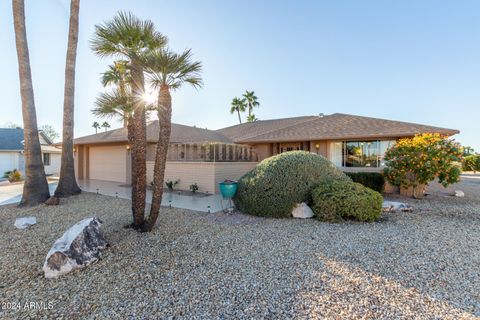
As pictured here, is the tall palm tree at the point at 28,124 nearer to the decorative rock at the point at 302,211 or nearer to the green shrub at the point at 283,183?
the green shrub at the point at 283,183

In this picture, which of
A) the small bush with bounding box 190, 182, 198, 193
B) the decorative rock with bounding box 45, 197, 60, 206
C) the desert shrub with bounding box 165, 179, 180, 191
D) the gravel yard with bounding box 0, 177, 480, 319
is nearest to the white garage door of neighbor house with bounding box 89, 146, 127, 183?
the desert shrub with bounding box 165, 179, 180, 191

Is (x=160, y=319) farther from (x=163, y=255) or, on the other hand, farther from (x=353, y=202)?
(x=353, y=202)

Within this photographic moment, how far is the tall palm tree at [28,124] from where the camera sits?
8039 millimetres

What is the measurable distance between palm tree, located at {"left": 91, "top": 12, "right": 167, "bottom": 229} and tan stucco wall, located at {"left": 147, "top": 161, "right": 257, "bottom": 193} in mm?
5881

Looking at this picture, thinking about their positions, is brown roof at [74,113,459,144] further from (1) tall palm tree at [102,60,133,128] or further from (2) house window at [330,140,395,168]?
(1) tall palm tree at [102,60,133,128]

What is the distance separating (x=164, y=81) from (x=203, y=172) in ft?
22.5

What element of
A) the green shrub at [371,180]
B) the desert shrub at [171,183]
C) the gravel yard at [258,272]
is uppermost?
the green shrub at [371,180]

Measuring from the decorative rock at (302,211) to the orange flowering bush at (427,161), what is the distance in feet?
17.2

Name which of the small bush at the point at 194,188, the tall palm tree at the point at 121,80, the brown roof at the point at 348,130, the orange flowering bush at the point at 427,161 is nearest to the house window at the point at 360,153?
the brown roof at the point at 348,130

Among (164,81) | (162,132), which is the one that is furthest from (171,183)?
(164,81)

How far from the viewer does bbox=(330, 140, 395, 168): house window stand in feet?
37.9

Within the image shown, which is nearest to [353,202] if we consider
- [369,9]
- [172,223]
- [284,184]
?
[284,184]

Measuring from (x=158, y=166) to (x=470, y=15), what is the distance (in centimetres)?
1357

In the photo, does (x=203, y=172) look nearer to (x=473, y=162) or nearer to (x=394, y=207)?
(x=394, y=207)
